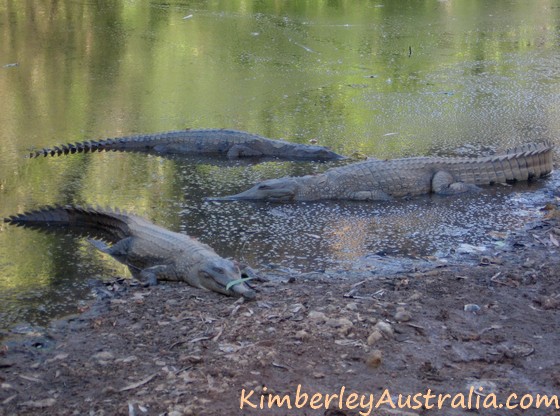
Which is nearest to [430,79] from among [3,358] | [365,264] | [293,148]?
[293,148]

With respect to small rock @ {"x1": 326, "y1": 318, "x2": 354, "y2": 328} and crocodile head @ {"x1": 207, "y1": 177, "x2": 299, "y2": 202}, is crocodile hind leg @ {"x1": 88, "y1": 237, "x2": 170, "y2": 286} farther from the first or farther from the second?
small rock @ {"x1": 326, "y1": 318, "x2": 354, "y2": 328}

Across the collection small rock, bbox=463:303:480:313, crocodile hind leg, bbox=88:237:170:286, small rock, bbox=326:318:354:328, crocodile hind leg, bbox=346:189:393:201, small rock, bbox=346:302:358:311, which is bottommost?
crocodile hind leg, bbox=88:237:170:286

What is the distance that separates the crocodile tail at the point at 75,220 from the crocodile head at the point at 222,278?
1.33m

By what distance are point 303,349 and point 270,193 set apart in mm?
3313

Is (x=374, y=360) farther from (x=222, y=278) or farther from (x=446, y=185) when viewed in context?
(x=446, y=185)

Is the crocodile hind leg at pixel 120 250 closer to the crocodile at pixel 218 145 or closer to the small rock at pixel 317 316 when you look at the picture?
the small rock at pixel 317 316

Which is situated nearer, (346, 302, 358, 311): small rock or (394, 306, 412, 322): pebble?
(394, 306, 412, 322): pebble

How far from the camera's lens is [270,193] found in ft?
25.0

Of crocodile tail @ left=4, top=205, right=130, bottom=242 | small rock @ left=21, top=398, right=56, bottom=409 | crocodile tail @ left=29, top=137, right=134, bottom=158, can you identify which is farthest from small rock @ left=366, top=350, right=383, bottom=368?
crocodile tail @ left=29, top=137, right=134, bottom=158

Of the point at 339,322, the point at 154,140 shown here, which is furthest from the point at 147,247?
the point at 154,140

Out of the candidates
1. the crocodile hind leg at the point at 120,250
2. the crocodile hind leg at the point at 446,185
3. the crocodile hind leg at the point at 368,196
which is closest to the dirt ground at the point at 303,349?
the crocodile hind leg at the point at 120,250

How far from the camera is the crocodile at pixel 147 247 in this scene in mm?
5586

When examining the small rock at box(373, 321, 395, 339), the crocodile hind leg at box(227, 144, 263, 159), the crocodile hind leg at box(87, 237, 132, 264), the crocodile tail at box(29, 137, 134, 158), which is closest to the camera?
the small rock at box(373, 321, 395, 339)

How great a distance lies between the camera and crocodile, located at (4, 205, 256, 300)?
18.3ft
